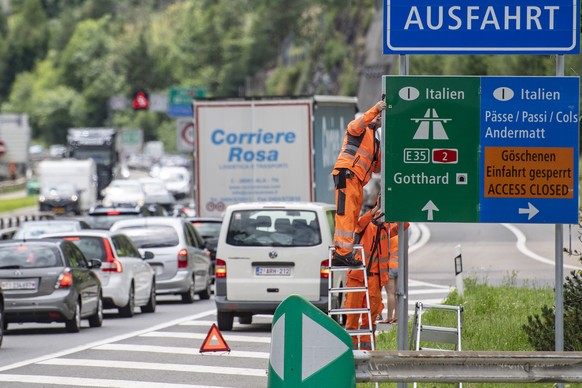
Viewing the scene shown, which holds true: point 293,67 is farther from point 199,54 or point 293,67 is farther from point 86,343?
point 86,343

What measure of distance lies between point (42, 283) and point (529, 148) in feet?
36.9

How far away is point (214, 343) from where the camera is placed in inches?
655

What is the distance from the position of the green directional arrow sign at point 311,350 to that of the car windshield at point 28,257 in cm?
1264

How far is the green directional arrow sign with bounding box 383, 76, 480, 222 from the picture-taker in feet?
34.6

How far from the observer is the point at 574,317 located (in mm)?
13008

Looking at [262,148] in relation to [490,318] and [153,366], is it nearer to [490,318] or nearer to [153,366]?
[490,318]

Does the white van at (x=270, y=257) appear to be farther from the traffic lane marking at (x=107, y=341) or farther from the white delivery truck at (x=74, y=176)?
the white delivery truck at (x=74, y=176)

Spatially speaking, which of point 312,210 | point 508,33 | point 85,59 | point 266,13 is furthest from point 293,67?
point 508,33

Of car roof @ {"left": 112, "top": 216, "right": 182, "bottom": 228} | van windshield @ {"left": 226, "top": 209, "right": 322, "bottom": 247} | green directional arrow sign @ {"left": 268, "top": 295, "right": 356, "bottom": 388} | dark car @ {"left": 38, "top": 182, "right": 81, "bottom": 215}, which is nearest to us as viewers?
green directional arrow sign @ {"left": 268, "top": 295, "right": 356, "bottom": 388}

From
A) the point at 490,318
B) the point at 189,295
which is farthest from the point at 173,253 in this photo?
the point at 490,318

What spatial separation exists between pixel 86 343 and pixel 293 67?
107274 mm

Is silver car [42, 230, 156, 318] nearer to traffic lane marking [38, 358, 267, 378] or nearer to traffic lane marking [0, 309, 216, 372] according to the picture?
traffic lane marking [0, 309, 216, 372]

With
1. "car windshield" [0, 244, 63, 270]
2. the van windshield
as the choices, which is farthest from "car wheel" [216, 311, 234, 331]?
"car windshield" [0, 244, 63, 270]

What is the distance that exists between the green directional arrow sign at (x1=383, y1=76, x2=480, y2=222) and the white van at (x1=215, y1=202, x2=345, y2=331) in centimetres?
899
